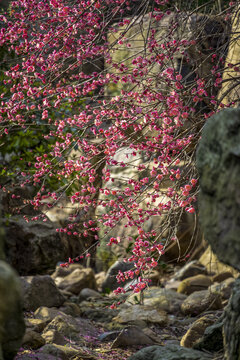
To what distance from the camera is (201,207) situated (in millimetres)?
2355

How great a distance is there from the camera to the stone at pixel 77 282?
27.0 feet

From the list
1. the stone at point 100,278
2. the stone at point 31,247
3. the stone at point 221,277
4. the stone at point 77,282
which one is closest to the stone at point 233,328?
the stone at point 31,247

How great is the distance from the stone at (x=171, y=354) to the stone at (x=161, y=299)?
4057mm

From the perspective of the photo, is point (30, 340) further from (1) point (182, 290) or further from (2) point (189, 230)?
(2) point (189, 230)

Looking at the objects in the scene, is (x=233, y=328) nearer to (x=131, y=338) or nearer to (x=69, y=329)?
(x=131, y=338)

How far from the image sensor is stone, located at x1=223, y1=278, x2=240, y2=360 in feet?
7.74

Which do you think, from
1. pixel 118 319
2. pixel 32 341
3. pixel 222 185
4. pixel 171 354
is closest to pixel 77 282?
pixel 118 319

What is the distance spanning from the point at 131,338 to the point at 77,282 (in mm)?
3180

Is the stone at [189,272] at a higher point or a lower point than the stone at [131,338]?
lower

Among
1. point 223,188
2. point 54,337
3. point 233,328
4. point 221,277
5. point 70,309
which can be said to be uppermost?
point 223,188

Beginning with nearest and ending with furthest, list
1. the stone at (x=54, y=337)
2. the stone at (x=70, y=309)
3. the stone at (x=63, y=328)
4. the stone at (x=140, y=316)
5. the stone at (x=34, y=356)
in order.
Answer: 1. the stone at (x=34, y=356)
2. the stone at (x=54, y=337)
3. the stone at (x=63, y=328)
4. the stone at (x=140, y=316)
5. the stone at (x=70, y=309)

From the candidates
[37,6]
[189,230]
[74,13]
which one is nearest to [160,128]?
[74,13]

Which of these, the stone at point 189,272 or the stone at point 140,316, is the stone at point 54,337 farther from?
the stone at point 189,272

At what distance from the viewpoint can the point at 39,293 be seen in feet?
21.7
